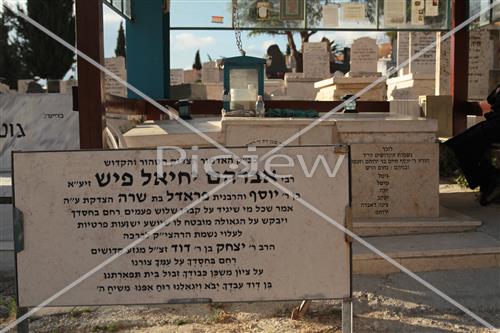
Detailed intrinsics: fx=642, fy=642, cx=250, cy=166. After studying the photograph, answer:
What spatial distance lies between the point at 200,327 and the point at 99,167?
1127mm

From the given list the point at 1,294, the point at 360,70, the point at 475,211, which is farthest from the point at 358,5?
the point at 360,70

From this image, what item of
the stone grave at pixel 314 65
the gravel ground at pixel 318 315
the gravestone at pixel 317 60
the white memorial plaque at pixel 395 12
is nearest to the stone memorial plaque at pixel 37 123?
the gravel ground at pixel 318 315

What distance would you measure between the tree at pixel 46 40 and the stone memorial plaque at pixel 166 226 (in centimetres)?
3718

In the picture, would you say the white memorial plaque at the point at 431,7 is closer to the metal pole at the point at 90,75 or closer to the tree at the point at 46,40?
the metal pole at the point at 90,75

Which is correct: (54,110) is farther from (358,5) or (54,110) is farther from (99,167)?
(358,5)

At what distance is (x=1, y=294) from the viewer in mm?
4293

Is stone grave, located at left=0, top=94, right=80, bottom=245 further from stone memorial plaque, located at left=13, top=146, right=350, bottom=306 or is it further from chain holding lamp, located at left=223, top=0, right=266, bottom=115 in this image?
stone memorial plaque, located at left=13, top=146, right=350, bottom=306

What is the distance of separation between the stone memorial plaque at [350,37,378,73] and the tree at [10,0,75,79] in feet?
72.2

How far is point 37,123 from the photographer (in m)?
7.12

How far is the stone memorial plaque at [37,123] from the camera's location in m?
6.98

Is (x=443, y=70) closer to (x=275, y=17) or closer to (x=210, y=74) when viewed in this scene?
(x=275, y=17)

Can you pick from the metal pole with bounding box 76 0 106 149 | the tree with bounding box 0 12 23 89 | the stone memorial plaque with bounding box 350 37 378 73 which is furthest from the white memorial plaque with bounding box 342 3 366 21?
the tree with bounding box 0 12 23 89

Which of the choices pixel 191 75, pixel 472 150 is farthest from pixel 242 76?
pixel 191 75

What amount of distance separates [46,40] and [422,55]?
25768mm
